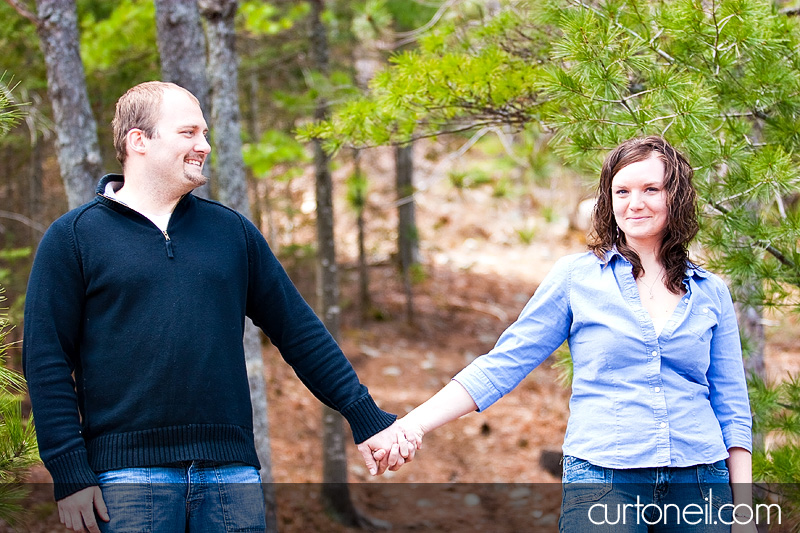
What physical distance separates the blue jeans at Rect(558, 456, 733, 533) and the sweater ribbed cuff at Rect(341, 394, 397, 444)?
73cm

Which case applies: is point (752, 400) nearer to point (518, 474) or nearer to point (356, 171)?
point (518, 474)

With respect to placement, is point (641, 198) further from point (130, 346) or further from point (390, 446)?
point (130, 346)

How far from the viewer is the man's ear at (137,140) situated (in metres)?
2.36

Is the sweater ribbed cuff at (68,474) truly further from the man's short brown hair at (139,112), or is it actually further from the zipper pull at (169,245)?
the man's short brown hair at (139,112)

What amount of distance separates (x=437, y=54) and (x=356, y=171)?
18.8 feet

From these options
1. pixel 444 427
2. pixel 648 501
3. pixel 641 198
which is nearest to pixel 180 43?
pixel 641 198

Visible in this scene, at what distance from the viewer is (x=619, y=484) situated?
2.19 m

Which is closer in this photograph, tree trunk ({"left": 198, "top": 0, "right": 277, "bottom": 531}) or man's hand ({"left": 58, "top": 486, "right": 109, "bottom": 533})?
man's hand ({"left": 58, "top": 486, "right": 109, "bottom": 533})

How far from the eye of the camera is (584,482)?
7.36 ft

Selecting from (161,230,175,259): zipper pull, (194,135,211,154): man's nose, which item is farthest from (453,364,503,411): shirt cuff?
(194,135,211,154): man's nose

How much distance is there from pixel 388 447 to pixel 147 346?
0.94 metres

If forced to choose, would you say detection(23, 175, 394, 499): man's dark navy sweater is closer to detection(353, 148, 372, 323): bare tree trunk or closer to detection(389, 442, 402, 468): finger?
detection(389, 442, 402, 468): finger

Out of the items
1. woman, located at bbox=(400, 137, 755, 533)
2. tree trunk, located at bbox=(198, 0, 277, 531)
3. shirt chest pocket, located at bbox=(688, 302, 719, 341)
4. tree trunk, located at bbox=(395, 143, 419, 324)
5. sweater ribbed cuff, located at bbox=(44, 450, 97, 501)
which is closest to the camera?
sweater ribbed cuff, located at bbox=(44, 450, 97, 501)

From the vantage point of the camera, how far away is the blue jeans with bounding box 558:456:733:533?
84.1 inches
